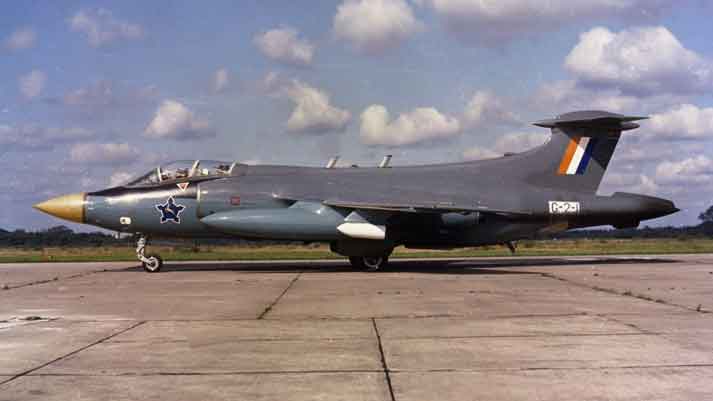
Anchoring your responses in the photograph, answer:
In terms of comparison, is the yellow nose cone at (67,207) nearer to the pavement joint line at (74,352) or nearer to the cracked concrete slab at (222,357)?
the pavement joint line at (74,352)

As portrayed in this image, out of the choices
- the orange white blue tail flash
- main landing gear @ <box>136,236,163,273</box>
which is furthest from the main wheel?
the orange white blue tail flash

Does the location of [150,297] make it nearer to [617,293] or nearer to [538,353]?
[538,353]

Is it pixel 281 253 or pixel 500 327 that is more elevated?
pixel 281 253

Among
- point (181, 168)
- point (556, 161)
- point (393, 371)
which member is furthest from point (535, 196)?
point (393, 371)

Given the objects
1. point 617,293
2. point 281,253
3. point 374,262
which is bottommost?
point 617,293

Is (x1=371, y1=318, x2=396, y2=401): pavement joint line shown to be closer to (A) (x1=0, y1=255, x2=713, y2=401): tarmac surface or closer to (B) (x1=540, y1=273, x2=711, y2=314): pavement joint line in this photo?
(A) (x1=0, y1=255, x2=713, y2=401): tarmac surface

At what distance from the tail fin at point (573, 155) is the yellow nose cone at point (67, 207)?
12.6 meters

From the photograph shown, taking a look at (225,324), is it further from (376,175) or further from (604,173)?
(604,173)

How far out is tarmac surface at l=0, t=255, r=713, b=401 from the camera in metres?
5.22

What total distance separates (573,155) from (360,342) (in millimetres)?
15216

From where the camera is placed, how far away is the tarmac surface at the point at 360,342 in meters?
5.22

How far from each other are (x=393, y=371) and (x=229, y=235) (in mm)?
13220

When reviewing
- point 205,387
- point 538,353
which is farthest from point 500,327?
point 205,387

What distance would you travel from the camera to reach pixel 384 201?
18.7 metres
